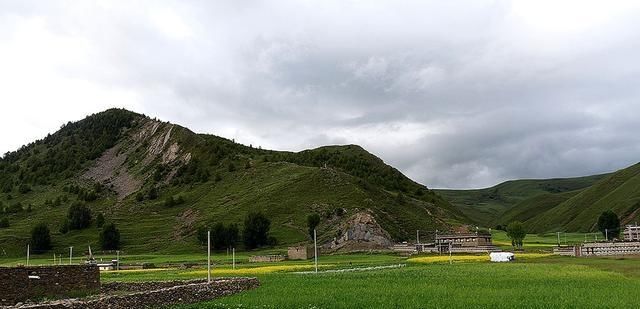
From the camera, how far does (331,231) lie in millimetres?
139125

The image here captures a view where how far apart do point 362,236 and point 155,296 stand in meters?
99.3

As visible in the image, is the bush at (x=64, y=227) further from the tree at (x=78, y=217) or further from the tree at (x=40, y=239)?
the tree at (x=40, y=239)

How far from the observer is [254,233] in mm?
139875

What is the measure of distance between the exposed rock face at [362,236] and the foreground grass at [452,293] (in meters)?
82.0

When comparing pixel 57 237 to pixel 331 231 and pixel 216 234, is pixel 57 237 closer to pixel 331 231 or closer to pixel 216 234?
pixel 216 234

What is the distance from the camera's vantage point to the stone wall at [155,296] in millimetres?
29438

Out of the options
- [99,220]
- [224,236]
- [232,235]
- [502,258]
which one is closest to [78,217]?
[99,220]

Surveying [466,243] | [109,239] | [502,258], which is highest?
[109,239]

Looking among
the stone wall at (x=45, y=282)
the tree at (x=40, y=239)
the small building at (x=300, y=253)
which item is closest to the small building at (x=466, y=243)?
the small building at (x=300, y=253)

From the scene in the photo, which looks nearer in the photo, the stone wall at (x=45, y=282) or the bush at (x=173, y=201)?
the stone wall at (x=45, y=282)

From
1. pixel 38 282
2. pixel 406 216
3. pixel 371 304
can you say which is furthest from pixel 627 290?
pixel 406 216

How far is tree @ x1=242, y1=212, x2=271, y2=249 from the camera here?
5497 inches

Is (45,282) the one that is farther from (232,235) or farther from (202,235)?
(202,235)

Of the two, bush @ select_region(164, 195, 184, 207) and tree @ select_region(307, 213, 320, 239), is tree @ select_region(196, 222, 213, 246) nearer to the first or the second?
tree @ select_region(307, 213, 320, 239)
